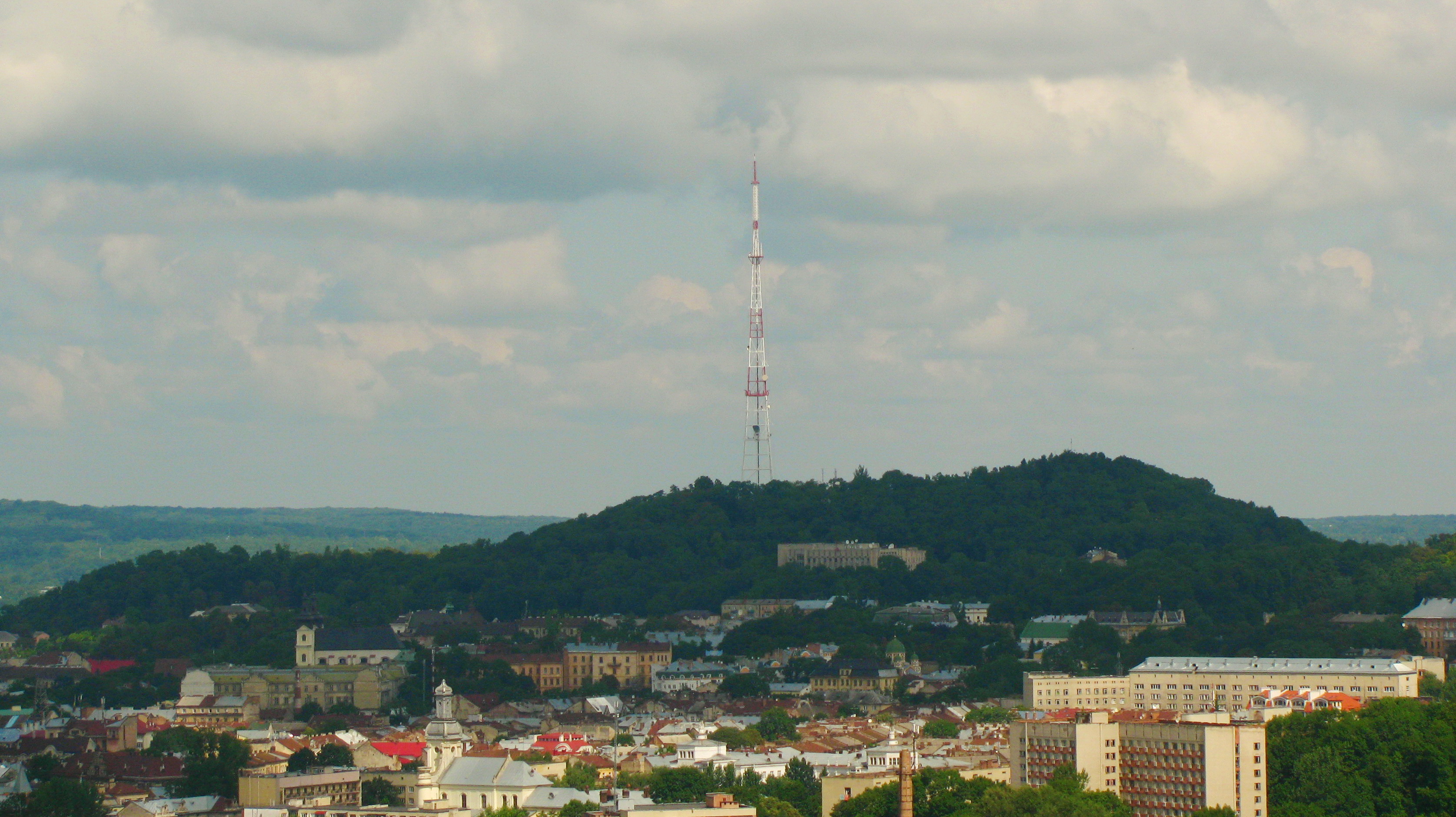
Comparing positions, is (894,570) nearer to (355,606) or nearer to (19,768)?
(355,606)

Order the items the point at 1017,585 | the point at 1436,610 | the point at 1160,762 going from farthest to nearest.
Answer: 1. the point at 1017,585
2. the point at 1436,610
3. the point at 1160,762

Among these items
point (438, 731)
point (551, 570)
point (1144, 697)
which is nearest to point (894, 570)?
point (551, 570)

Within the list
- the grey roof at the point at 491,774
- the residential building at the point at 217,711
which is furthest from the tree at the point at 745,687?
the grey roof at the point at 491,774

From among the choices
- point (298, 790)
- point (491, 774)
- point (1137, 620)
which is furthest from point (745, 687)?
point (491, 774)

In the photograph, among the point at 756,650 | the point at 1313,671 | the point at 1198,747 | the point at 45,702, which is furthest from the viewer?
the point at 756,650

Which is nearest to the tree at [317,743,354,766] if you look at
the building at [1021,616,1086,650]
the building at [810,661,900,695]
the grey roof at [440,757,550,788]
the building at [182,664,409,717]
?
the grey roof at [440,757,550,788]

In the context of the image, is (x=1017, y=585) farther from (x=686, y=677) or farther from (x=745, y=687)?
(x=745, y=687)

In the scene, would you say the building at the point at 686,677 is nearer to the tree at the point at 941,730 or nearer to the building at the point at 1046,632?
the building at the point at 1046,632
